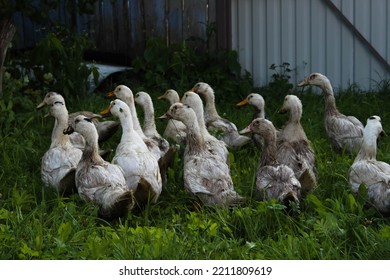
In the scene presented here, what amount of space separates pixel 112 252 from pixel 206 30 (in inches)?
253

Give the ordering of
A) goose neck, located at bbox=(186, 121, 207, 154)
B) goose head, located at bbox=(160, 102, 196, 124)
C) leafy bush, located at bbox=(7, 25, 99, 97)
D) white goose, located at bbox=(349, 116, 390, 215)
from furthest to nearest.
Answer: leafy bush, located at bbox=(7, 25, 99, 97), goose head, located at bbox=(160, 102, 196, 124), goose neck, located at bbox=(186, 121, 207, 154), white goose, located at bbox=(349, 116, 390, 215)

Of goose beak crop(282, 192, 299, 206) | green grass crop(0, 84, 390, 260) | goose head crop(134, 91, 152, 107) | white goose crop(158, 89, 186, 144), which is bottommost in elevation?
green grass crop(0, 84, 390, 260)

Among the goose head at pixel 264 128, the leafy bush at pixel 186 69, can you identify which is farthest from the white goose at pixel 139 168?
the leafy bush at pixel 186 69

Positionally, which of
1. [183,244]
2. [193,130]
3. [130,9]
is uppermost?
[130,9]

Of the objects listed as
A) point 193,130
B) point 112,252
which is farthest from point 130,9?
point 112,252

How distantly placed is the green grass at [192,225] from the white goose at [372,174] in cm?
9

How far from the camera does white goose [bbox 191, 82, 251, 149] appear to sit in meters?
7.94

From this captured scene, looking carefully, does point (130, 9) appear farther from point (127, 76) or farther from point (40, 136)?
point (40, 136)

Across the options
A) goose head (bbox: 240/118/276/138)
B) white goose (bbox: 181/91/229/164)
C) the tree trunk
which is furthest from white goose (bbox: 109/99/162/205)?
the tree trunk

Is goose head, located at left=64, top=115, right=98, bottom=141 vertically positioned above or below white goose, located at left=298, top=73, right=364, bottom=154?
above

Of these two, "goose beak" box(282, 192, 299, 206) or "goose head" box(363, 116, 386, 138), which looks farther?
"goose head" box(363, 116, 386, 138)

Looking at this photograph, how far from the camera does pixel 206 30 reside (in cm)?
1124

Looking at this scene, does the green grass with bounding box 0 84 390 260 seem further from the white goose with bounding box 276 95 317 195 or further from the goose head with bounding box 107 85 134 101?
the goose head with bounding box 107 85 134 101

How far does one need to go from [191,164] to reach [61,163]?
1.08m
